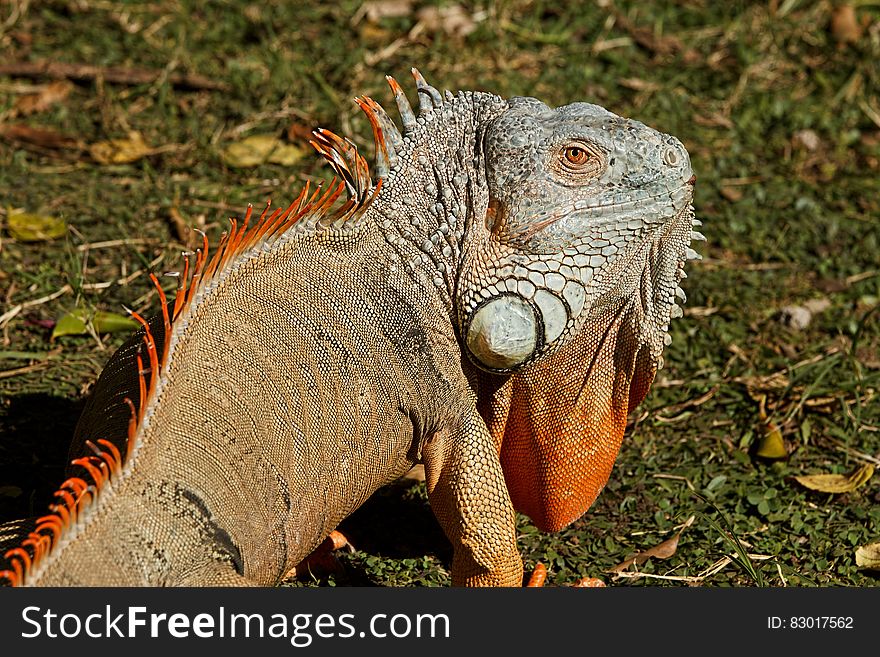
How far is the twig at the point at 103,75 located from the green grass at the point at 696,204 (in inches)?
2.4

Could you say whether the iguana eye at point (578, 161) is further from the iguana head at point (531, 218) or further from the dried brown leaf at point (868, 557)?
the dried brown leaf at point (868, 557)

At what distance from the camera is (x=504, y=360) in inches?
161

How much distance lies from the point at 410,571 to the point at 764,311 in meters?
2.73

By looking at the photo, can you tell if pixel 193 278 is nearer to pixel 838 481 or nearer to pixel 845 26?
pixel 838 481

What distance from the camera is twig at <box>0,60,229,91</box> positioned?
758 centimetres

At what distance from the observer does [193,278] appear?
3.60 metres

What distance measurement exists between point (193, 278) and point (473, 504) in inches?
50.2

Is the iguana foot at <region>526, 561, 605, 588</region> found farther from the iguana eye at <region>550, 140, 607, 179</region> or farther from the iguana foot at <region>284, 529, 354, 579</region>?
the iguana eye at <region>550, 140, 607, 179</region>

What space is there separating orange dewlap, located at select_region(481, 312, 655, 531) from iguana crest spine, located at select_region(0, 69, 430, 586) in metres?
0.93

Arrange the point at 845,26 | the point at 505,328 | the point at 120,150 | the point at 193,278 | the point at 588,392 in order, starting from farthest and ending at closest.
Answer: the point at 845,26, the point at 120,150, the point at 588,392, the point at 505,328, the point at 193,278

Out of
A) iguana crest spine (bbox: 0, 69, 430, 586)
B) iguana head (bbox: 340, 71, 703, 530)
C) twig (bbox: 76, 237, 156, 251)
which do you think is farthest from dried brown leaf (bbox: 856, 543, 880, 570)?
twig (bbox: 76, 237, 156, 251)

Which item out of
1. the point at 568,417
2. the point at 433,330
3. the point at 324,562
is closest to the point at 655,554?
the point at 568,417

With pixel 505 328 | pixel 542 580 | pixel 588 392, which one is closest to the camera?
pixel 505 328

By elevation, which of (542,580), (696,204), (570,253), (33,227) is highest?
(696,204)
